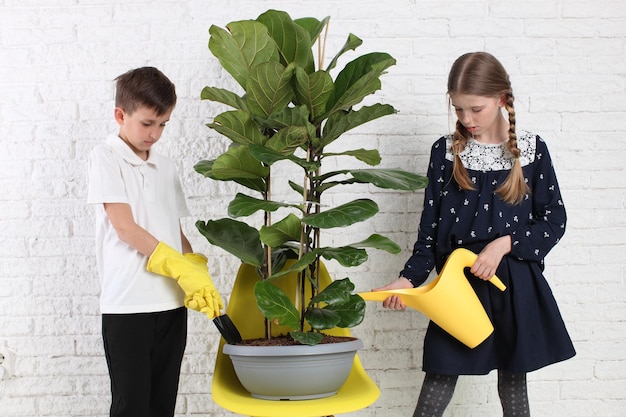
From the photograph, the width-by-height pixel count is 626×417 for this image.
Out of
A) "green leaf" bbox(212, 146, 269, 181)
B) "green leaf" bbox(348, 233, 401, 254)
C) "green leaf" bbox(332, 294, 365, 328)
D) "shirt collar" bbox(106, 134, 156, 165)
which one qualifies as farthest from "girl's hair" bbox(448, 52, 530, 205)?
"shirt collar" bbox(106, 134, 156, 165)

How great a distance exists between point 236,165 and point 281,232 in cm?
19

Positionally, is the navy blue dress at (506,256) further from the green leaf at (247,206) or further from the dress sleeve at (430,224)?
the green leaf at (247,206)

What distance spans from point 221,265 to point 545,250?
3.31 ft

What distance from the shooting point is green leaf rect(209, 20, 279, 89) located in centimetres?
155

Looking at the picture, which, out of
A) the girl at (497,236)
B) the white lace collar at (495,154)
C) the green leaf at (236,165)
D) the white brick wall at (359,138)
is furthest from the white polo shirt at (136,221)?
the white lace collar at (495,154)

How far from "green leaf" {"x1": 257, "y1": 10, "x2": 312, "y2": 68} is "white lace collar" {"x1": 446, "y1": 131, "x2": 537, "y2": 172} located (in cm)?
54

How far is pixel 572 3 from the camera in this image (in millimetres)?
2236

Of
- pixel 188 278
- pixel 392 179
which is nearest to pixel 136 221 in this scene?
pixel 188 278

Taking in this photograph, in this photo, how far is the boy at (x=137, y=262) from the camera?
1670 mm

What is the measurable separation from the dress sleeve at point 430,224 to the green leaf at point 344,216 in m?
0.37

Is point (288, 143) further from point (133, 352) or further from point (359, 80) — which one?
point (133, 352)

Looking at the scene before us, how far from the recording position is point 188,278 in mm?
1659

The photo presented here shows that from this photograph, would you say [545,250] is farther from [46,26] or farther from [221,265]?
[46,26]

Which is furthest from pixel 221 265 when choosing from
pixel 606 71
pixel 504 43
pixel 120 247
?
pixel 606 71
